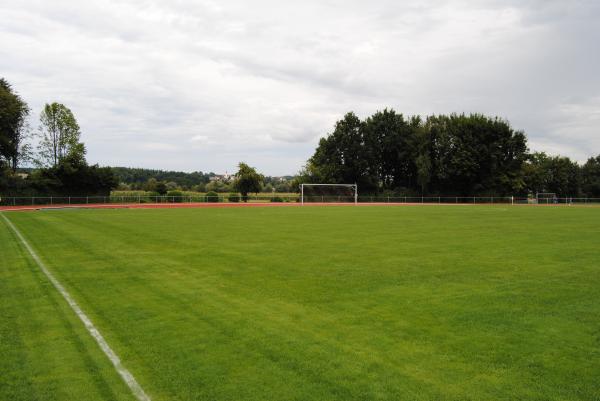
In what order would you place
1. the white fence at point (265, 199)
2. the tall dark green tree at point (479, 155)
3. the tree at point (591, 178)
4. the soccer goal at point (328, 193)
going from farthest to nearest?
1. the tree at point (591, 178)
2. the tall dark green tree at point (479, 155)
3. the soccer goal at point (328, 193)
4. the white fence at point (265, 199)

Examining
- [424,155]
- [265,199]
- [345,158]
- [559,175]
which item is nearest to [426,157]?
[424,155]

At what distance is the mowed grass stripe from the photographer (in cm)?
446

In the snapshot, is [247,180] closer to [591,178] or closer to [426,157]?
[426,157]

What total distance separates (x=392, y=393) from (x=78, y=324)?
4.66 m

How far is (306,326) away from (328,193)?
204ft

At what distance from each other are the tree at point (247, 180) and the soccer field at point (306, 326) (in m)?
61.5

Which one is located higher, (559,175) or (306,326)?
(559,175)

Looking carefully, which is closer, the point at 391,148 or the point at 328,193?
the point at 328,193

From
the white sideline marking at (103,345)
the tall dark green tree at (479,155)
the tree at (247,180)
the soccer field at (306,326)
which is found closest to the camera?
the white sideline marking at (103,345)

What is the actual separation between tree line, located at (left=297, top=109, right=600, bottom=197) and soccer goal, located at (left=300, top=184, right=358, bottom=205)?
4.94 meters

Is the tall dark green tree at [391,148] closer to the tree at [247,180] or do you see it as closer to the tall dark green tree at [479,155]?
the tall dark green tree at [479,155]

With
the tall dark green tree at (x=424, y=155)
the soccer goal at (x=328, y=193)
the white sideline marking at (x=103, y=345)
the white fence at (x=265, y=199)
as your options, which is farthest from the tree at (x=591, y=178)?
the white sideline marking at (x=103, y=345)

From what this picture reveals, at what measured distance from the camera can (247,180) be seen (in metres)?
75.1

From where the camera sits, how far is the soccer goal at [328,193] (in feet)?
216
